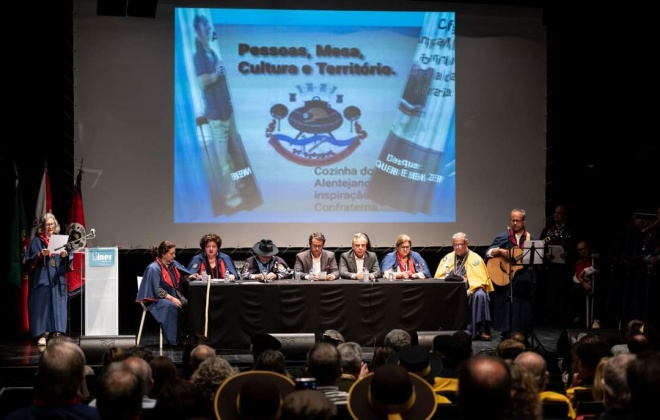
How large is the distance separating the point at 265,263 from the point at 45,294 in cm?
241

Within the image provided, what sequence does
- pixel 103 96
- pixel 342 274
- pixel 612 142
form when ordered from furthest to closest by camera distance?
pixel 612 142
pixel 103 96
pixel 342 274

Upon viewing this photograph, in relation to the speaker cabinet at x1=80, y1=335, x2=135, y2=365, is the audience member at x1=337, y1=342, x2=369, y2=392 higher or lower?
higher

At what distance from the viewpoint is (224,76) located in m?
10.7

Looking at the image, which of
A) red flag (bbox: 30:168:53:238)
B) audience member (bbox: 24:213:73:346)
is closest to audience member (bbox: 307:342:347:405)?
audience member (bbox: 24:213:73:346)

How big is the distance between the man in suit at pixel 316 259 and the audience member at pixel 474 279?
125 centimetres

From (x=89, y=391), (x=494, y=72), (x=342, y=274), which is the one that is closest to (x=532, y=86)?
(x=494, y=72)

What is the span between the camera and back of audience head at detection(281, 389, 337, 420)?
2.87 m

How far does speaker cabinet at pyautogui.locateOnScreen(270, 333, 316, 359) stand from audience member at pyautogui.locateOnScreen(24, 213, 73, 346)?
2692 mm

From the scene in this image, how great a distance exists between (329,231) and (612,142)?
3.89 meters

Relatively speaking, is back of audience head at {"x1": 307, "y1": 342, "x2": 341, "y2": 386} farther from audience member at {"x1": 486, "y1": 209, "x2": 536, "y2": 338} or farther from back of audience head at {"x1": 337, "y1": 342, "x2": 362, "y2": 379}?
audience member at {"x1": 486, "y1": 209, "x2": 536, "y2": 338}

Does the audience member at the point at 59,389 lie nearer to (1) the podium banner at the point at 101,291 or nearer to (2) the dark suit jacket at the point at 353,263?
(1) the podium banner at the point at 101,291

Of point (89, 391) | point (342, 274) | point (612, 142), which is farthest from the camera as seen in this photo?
point (612, 142)

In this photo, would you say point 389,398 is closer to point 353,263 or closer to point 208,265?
point 208,265

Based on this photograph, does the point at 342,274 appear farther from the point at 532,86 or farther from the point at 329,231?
the point at 532,86
